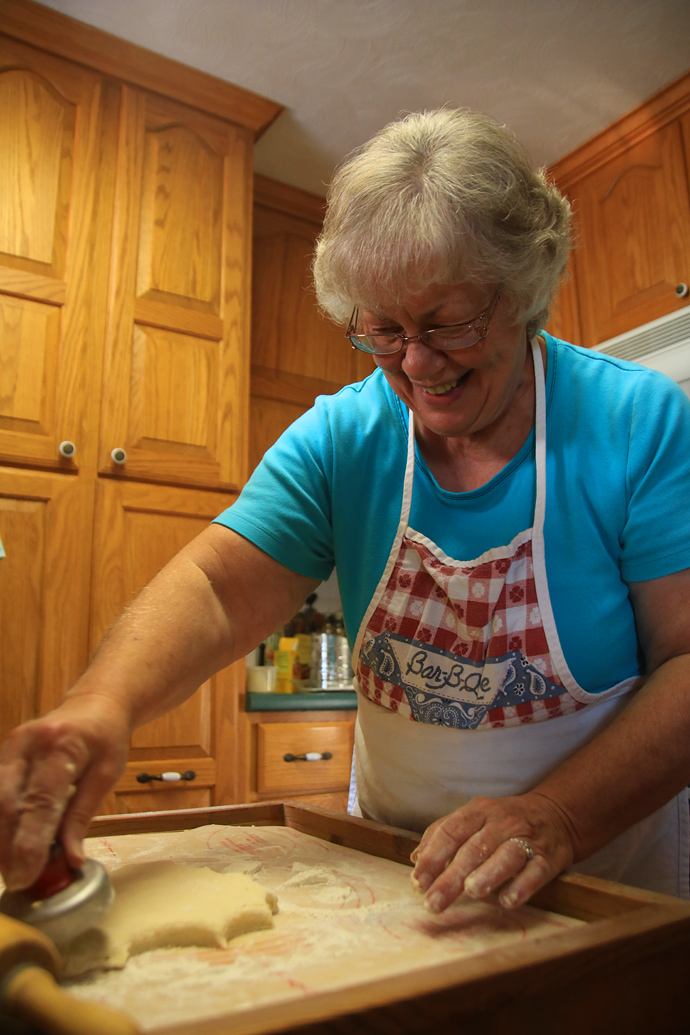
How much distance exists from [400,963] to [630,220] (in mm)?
2306

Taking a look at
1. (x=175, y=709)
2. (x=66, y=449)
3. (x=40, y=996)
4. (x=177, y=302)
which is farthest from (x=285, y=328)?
(x=40, y=996)

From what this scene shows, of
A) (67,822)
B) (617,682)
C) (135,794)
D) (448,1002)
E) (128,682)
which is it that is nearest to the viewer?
(448,1002)

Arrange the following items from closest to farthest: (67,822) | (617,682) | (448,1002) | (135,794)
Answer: (448,1002) < (67,822) < (617,682) < (135,794)

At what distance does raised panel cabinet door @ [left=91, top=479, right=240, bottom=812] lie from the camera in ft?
6.00

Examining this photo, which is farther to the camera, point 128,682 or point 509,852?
point 128,682

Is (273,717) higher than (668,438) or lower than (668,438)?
lower

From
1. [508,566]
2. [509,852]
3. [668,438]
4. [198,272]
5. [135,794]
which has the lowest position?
[135,794]

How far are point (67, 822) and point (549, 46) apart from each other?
2.17 meters

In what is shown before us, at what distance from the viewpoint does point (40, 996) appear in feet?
1.17

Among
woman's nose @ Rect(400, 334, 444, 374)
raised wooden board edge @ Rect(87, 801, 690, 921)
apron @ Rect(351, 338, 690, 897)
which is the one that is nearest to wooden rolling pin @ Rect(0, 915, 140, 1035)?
raised wooden board edge @ Rect(87, 801, 690, 921)

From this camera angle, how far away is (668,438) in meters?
0.81

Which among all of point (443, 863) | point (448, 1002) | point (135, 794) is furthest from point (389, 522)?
point (135, 794)

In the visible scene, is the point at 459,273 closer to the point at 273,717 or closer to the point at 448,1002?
the point at 448,1002

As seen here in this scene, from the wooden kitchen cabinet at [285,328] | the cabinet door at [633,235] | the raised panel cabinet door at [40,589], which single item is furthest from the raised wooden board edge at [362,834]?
the cabinet door at [633,235]
